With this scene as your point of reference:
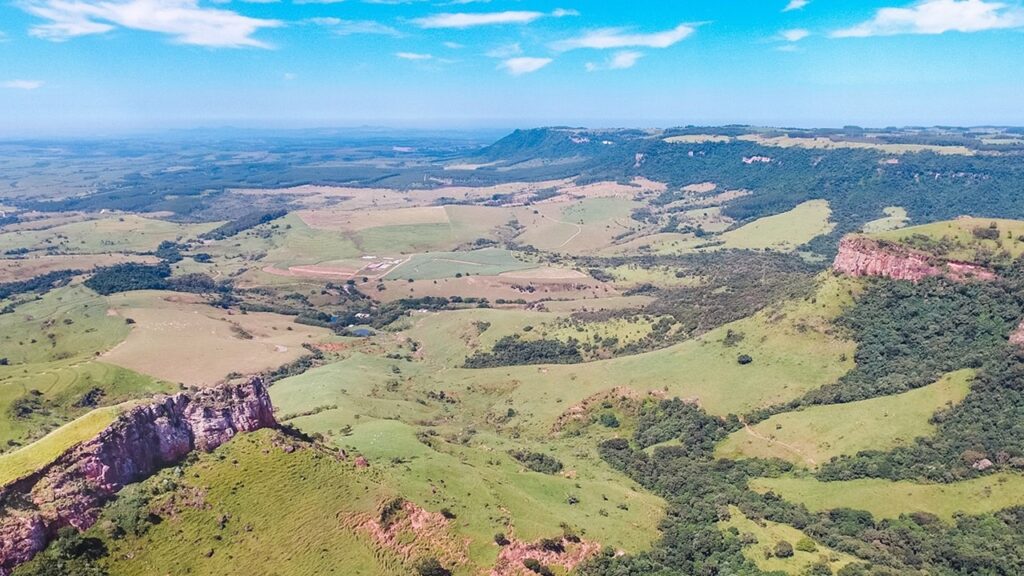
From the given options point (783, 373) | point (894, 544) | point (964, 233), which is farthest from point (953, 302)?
point (894, 544)

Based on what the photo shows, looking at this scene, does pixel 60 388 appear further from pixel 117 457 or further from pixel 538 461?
pixel 538 461

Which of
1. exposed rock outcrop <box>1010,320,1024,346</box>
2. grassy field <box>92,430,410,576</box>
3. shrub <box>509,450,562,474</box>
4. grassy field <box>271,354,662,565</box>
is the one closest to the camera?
grassy field <box>92,430,410,576</box>

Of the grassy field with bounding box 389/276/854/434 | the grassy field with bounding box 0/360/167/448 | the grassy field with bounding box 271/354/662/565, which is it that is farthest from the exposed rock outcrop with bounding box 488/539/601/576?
the grassy field with bounding box 0/360/167/448

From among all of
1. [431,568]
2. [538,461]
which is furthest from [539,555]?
[538,461]

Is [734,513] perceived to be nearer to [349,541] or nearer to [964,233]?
[349,541]

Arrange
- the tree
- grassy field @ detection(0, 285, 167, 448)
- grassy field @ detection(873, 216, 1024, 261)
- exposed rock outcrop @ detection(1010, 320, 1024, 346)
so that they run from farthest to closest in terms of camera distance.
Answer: grassy field @ detection(873, 216, 1024, 261) → grassy field @ detection(0, 285, 167, 448) → exposed rock outcrop @ detection(1010, 320, 1024, 346) → the tree

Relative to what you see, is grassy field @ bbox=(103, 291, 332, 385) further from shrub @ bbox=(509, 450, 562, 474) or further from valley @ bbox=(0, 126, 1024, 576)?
shrub @ bbox=(509, 450, 562, 474)
